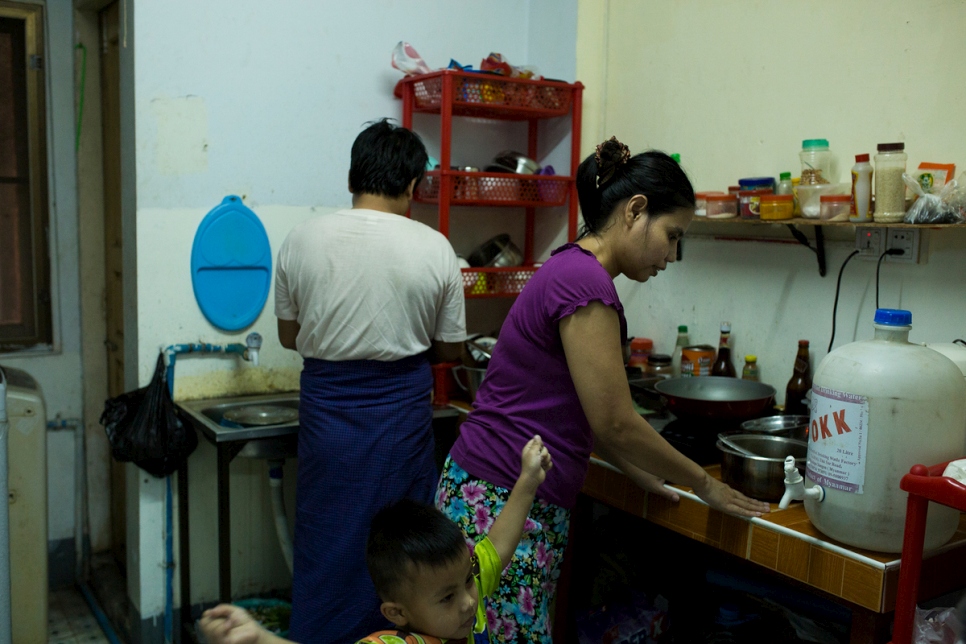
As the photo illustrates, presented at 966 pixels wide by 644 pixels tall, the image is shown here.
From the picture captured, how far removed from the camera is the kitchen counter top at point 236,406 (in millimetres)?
2268

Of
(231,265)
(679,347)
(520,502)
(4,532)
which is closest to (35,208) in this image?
(231,265)

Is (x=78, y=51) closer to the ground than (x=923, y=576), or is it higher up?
higher up

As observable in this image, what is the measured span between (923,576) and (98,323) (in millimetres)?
2693

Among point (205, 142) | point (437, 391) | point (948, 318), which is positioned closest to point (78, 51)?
point (205, 142)

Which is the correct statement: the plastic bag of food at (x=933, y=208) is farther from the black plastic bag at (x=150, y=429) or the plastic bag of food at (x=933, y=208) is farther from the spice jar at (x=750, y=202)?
the black plastic bag at (x=150, y=429)

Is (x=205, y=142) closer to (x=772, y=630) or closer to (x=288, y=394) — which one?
(x=288, y=394)

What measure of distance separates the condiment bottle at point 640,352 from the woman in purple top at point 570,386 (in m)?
1.03

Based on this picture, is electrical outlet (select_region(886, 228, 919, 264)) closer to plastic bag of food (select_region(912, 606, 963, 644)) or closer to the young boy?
Answer: plastic bag of food (select_region(912, 606, 963, 644))

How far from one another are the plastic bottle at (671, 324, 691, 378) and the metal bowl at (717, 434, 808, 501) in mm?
758

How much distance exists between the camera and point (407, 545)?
1.22m

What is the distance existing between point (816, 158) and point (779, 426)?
0.68 m

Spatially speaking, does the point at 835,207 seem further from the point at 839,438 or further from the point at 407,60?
the point at 407,60

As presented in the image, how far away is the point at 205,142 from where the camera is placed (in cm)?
257

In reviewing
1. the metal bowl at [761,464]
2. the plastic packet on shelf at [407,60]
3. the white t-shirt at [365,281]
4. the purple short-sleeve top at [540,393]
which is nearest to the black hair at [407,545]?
the purple short-sleeve top at [540,393]
